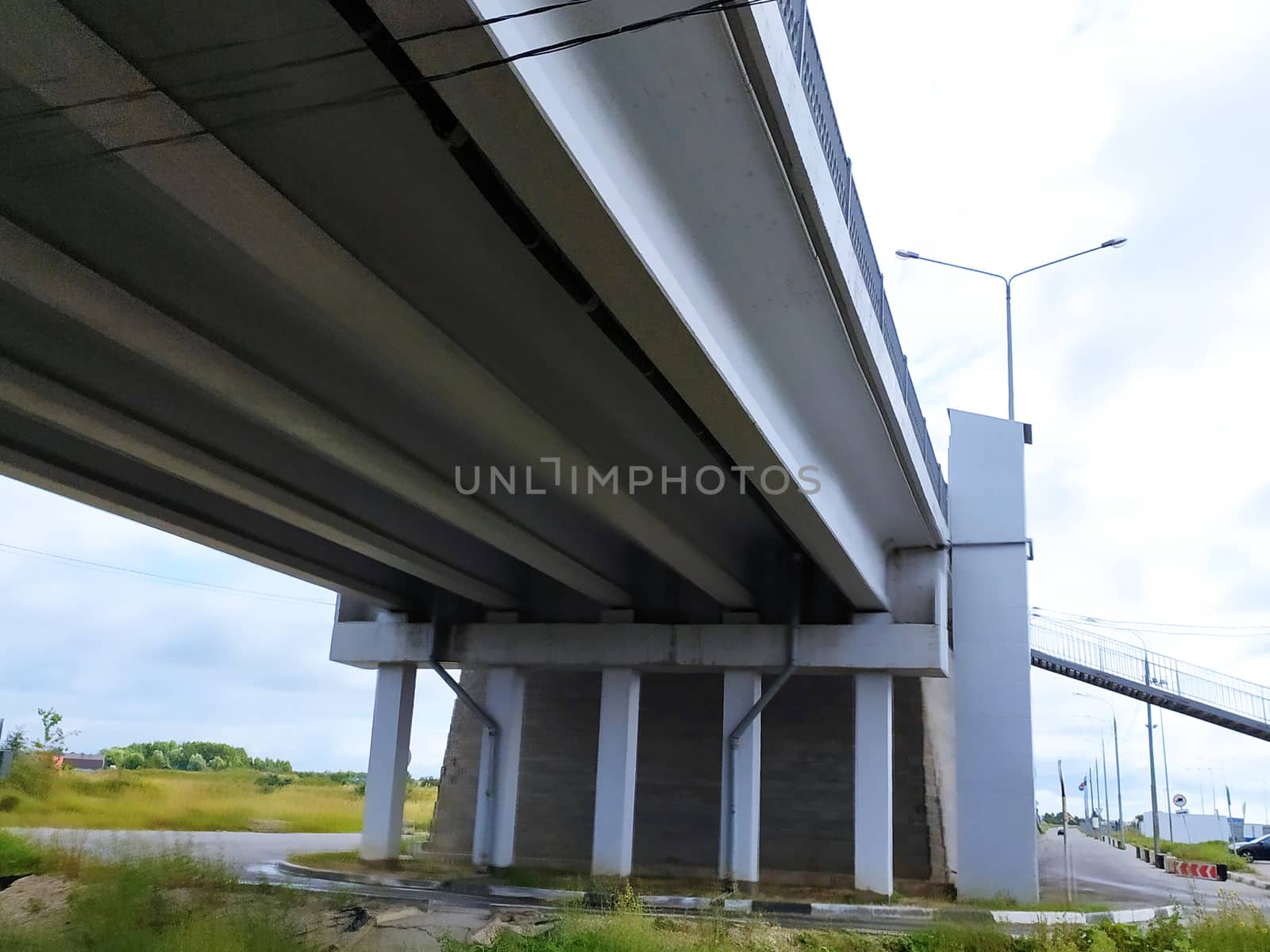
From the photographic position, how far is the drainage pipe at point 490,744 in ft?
76.5

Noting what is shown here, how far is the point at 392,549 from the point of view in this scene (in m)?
18.0

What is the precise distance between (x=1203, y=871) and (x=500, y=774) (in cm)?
1977

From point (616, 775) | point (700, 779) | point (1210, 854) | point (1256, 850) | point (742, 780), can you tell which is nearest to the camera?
point (742, 780)

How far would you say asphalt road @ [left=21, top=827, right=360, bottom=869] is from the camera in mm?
14881

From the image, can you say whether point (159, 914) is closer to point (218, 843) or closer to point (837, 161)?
point (837, 161)

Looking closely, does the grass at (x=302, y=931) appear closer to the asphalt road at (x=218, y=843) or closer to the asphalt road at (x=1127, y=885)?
the asphalt road at (x=218, y=843)

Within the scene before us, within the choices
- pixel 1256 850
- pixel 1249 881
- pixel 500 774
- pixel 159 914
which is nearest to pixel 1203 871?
pixel 1249 881

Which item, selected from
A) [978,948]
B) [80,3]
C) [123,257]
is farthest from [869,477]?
[80,3]

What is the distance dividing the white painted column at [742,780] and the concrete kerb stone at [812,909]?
2.35 metres

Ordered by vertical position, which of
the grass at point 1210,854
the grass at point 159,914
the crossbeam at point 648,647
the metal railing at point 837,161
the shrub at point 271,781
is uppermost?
the metal railing at point 837,161

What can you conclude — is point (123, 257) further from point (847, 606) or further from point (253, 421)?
point (847, 606)

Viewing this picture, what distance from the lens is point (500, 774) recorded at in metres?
23.6

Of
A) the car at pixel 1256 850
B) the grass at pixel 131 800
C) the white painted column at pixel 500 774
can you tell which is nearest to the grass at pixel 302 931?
the grass at pixel 131 800

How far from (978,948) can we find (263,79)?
429 inches
